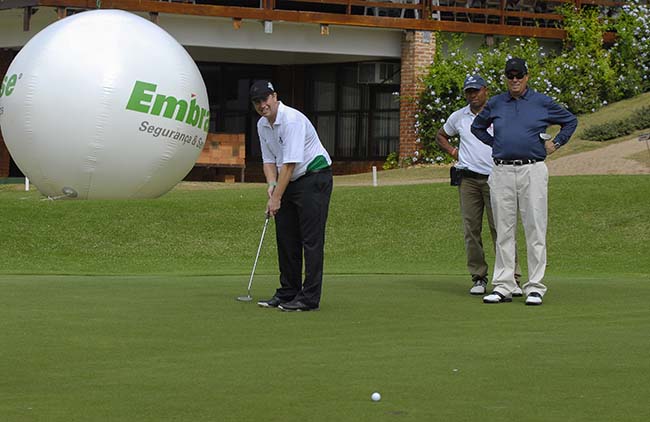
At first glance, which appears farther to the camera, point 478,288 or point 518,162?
point 478,288

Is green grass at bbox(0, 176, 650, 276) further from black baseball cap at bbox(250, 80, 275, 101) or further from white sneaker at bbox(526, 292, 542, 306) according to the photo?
black baseball cap at bbox(250, 80, 275, 101)

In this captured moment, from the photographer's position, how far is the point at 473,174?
1151cm

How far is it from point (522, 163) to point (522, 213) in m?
0.40

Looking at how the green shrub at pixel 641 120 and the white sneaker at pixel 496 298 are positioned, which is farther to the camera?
the green shrub at pixel 641 120

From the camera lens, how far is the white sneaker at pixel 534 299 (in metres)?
10.4

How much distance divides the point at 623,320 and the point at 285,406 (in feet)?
12.5

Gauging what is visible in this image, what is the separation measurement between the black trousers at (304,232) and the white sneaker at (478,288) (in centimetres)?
174

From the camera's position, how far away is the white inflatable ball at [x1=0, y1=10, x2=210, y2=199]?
17.9 meters

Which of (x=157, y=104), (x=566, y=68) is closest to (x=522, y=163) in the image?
(x=157, y=104)

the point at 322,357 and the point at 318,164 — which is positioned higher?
the point at 318,164

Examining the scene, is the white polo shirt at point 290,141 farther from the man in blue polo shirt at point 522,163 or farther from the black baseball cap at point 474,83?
the black baseball cap at point 474,83

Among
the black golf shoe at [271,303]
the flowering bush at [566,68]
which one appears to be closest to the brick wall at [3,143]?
the flowering bush at [566,68]

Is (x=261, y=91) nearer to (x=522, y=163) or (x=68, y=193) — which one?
(x=522, y=163)

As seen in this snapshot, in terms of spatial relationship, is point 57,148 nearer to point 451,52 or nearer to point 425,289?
point 425,289
